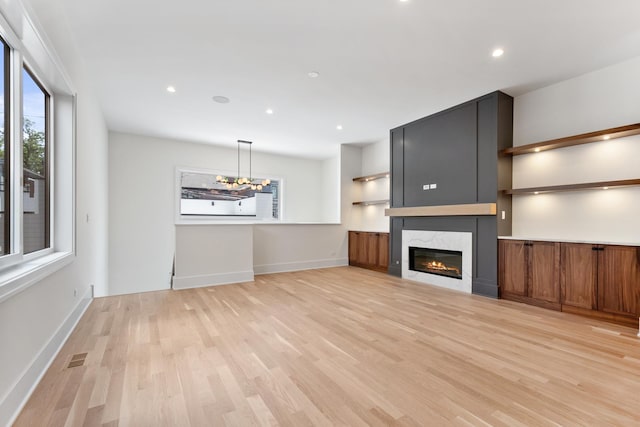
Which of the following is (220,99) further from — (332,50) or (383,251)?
(383,251)

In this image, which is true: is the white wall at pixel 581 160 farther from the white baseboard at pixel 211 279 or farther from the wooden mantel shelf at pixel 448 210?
the white baseboard at pixel 211 279

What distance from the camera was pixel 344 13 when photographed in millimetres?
2639

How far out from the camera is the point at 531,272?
3.86 meters

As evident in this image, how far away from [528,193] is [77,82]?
5780 mm

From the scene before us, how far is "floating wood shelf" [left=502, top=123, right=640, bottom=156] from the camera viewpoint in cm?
326

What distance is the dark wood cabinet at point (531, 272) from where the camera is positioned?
12.0 feet

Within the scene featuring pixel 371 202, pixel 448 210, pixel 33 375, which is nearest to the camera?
pixel 33 375

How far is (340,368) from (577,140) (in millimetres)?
3931

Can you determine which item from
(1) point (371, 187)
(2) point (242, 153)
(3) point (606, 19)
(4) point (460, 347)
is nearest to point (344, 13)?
(3) point (606, 19)

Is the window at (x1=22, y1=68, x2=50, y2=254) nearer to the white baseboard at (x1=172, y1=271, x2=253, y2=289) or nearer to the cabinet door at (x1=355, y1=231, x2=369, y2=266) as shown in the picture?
the white baseboard at (x1=172, y1=271, x2=253, y2=289)

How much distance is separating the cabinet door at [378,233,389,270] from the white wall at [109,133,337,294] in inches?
168

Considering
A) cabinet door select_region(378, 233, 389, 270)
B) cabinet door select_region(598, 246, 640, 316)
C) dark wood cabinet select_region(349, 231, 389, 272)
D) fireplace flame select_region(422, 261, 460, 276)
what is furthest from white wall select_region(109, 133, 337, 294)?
cabinet door select_region(598, 246, 640, 316)

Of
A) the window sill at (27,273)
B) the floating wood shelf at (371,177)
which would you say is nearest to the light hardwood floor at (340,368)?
the window sill at (27,273)

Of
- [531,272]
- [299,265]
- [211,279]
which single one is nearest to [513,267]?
[531,272]
